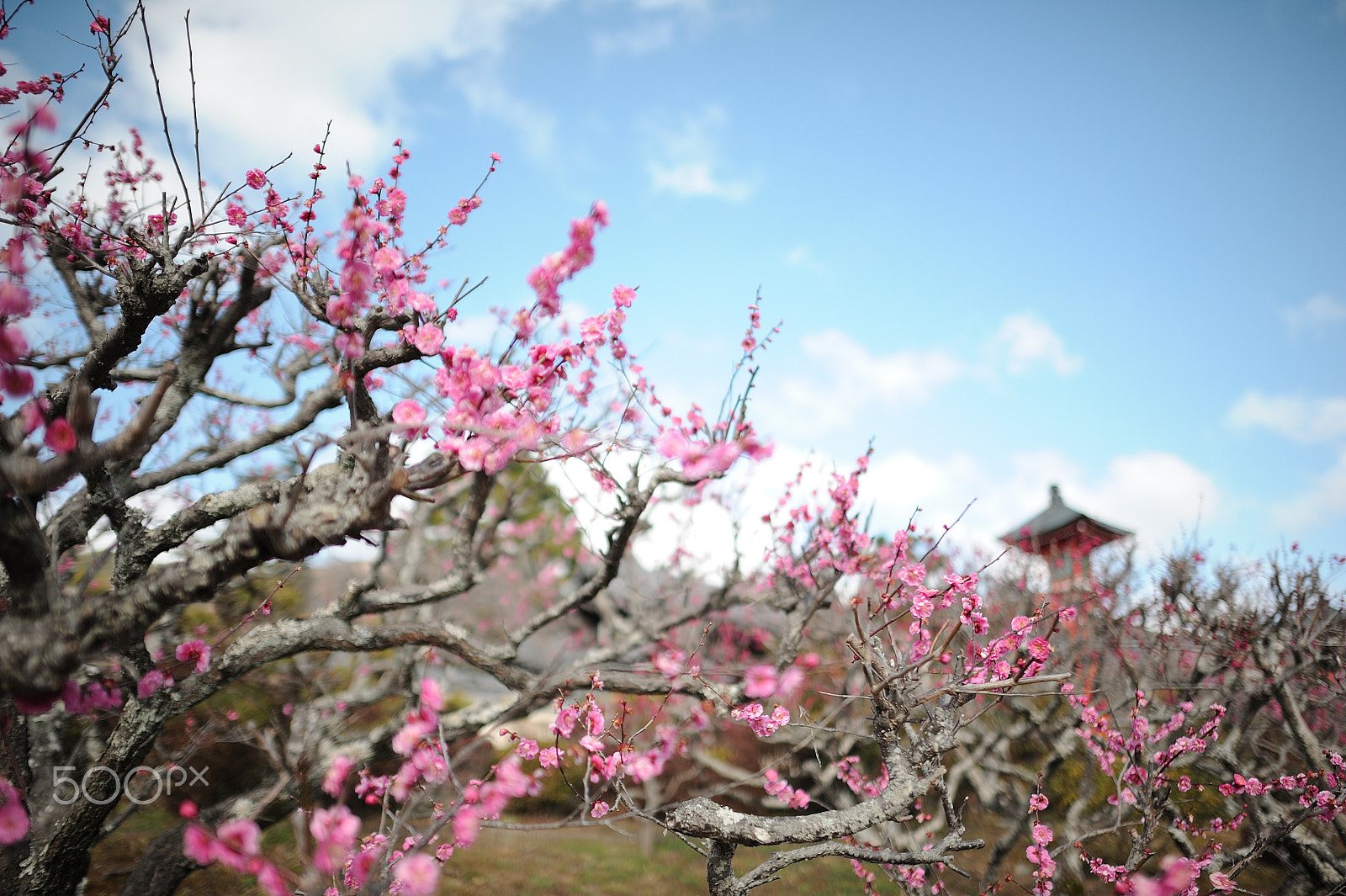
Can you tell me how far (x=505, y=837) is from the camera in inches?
360

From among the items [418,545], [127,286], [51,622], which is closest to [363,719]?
[418,545]

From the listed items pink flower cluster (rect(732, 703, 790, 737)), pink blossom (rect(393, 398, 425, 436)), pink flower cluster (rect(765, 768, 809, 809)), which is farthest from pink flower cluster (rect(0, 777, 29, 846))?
pink flower cluster (rect(765, 768, 809, 809))

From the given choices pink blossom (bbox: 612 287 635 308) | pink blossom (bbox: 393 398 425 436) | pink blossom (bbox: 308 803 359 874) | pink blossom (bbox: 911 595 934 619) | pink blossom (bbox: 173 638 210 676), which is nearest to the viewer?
pink blossom (bbox: 308 803 359 874)

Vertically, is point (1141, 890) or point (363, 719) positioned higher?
point (363, 719)

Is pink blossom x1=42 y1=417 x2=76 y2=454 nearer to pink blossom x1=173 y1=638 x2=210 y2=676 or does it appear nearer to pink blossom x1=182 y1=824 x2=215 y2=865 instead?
pink blossom x1=182 y1=824 x2=215 y2=865

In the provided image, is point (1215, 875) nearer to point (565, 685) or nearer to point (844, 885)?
point (565, 685)

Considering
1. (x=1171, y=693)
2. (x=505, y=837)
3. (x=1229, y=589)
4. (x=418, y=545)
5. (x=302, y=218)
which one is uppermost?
(x=302, y=218)

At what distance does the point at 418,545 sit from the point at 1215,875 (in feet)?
28.4

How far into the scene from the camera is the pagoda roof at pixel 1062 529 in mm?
15375

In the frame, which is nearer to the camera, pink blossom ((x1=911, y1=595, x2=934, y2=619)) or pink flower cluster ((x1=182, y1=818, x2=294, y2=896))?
pink flower cluster ((x1=182, y1=818, x2=294, y2=896))

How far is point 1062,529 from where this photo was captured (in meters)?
15.6

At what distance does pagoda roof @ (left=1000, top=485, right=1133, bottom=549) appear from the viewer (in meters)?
15.4

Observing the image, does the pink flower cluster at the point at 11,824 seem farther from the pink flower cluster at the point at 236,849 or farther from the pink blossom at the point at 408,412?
the pink blossom at the point at 408,412

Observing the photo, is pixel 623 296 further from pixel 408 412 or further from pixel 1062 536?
pixel 1062 536
